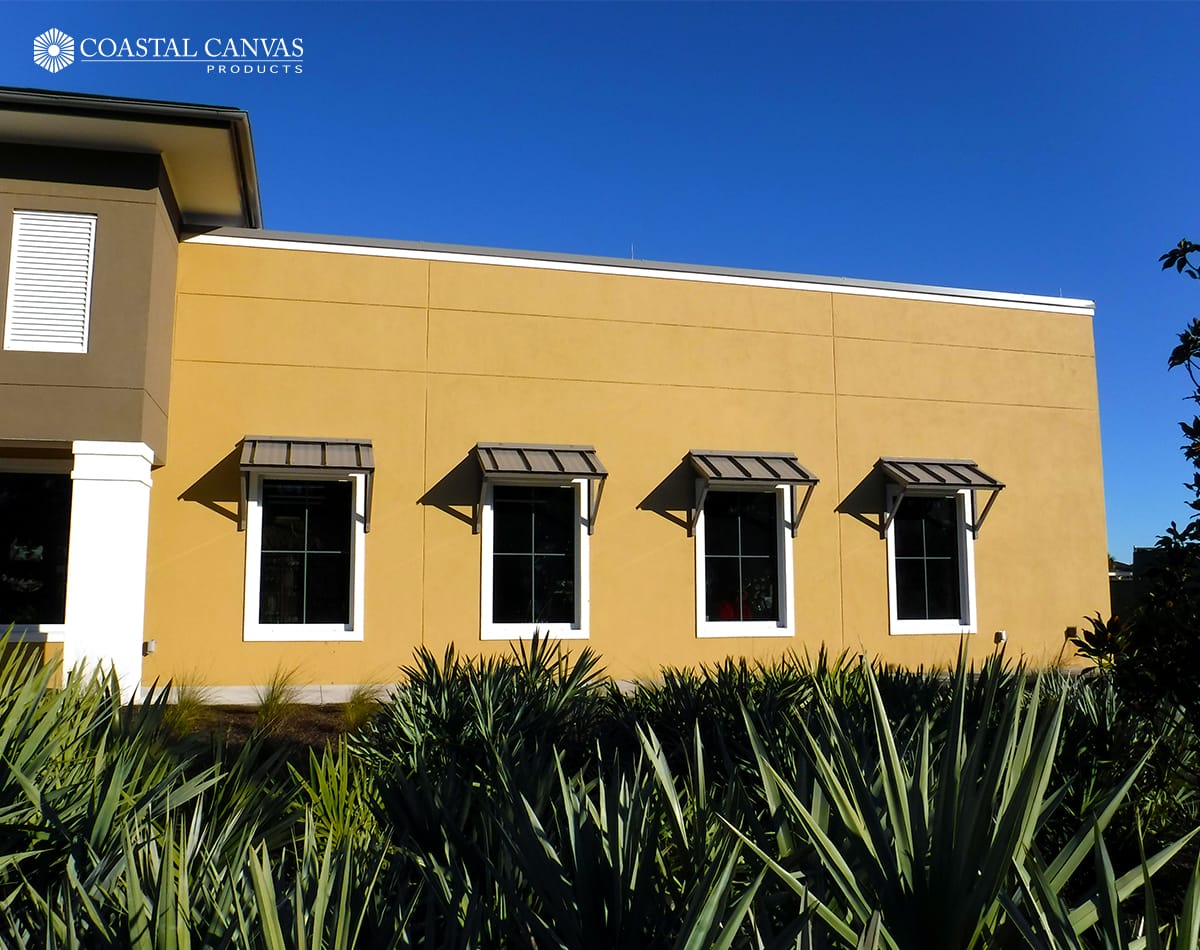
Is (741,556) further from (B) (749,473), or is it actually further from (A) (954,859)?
(A) (954,859)

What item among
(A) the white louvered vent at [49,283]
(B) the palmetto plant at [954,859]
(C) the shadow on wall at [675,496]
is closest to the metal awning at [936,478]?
(C) the shadow on wall at [675,496]

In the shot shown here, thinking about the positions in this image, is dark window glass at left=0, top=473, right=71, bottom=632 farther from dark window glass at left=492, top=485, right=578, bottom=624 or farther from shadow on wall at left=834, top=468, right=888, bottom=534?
shadow on wall at left=834, top=468, right=888, bottom=534

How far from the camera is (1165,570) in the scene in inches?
156

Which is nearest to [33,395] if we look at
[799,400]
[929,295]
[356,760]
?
[356,760]

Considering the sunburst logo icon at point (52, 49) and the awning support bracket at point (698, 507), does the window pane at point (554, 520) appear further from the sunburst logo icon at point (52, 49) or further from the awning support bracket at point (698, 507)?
the sunburst logo icon at point (52, 49)

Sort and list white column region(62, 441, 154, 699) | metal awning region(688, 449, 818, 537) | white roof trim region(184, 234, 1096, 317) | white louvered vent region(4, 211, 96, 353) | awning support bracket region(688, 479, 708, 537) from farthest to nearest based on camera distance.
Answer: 1. awning support bracket region(688, 479, 708, 537)
2. metal awning region(688, 449, 818, 537)
3. white roof trim region(184, 234, 1096, 317)
4. white louvered vent region(4, 211, 96, 353)
5. white column region(62, 441, 154, 699)

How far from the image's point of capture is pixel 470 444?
11.0 metres

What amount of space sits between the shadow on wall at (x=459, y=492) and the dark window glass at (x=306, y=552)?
928 mm

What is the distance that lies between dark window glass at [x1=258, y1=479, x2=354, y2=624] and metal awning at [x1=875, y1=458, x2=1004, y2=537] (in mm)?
6523

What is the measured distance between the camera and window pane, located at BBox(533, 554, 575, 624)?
36.7 ft

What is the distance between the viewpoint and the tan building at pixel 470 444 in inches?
356

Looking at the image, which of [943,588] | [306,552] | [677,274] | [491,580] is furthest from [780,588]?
[306,552]

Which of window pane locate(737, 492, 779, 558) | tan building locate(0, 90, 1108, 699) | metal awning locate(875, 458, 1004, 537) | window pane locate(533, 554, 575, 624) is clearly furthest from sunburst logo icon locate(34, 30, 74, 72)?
metal awning locate(875, 458, 1004, 537)

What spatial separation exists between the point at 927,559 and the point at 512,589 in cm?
538
